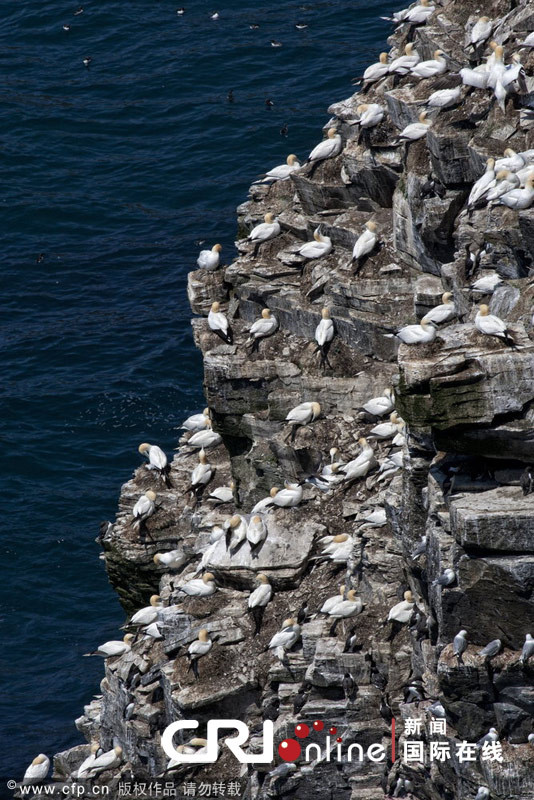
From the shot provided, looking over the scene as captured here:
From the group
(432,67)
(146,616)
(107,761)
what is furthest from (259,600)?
(432,67)

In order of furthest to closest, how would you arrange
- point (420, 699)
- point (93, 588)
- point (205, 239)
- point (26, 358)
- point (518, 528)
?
point (205, 239), point (26, 358), point (93, 588), point (420, 699), point (518, 528)

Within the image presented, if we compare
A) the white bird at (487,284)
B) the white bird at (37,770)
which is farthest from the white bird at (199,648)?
the white bird at (487,284)

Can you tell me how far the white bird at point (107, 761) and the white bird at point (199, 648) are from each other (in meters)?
3.95

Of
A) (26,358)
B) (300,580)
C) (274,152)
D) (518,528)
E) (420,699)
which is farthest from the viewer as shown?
(274,152)

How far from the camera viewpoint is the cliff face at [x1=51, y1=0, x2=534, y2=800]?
82.7ft

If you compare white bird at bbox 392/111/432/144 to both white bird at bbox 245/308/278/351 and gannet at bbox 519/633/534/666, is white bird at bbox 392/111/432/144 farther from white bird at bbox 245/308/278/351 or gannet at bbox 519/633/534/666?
gannet at bbox 519/633/534/666

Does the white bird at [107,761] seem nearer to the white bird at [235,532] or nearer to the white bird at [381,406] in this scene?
the white bird at [235,532]

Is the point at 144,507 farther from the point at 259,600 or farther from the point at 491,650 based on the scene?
the point at 491,650

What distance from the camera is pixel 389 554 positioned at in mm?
30953

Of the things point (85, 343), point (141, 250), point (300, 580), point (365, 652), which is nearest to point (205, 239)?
point (141, 250)

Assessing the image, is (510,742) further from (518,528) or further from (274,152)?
(274,152)

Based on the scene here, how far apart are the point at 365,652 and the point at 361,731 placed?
1505 mm

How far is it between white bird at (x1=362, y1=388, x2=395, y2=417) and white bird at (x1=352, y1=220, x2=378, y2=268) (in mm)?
3341

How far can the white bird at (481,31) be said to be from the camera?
36.6m
